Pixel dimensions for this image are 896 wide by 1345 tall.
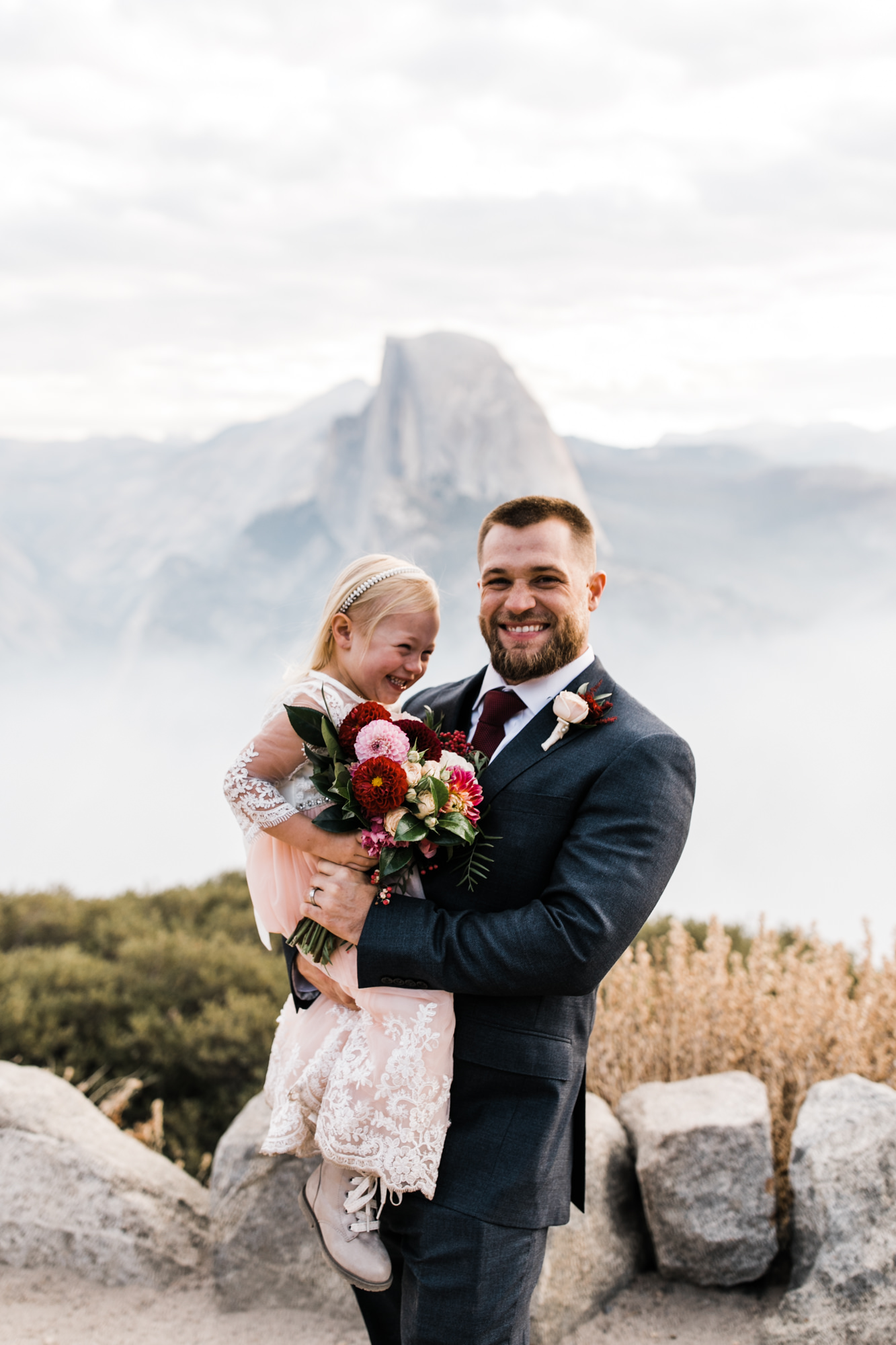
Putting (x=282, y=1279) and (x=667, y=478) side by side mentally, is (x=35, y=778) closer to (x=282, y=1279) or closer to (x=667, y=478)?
(x=667, y=478)

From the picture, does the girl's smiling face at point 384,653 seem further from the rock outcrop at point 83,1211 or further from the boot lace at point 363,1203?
the rock outcrop at point 83,1211

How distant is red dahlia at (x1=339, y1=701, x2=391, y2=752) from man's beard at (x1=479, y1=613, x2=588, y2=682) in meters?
0.35

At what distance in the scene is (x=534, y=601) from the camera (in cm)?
247

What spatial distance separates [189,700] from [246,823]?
6731cm

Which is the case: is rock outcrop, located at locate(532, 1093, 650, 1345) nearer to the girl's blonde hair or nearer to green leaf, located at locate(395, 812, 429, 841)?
green leaf, located at locate(395, 812, 429, 841)

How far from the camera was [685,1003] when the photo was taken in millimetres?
4391

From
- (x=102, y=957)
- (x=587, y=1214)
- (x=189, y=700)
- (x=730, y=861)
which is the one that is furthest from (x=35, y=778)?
(x=587, y=1214)

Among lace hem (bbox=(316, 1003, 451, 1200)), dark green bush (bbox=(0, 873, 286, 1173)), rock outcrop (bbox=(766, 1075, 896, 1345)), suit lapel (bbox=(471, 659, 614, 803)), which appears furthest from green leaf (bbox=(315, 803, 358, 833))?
dark green bush (bbox=(0, 873, 286, 1173))

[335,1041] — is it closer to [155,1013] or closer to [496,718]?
[496,718]

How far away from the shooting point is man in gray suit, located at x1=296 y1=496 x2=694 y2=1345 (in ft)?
7.16

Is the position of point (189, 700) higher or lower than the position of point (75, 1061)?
higher

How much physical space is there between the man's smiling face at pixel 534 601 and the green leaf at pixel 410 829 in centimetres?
52

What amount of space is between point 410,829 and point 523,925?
1.06 feet

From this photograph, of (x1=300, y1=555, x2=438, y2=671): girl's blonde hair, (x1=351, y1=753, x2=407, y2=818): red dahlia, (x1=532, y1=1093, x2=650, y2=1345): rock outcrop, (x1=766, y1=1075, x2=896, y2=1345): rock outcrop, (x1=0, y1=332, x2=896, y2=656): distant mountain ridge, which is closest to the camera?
(x1=351, y1=753, x2=407, y2=818): red dahlia
